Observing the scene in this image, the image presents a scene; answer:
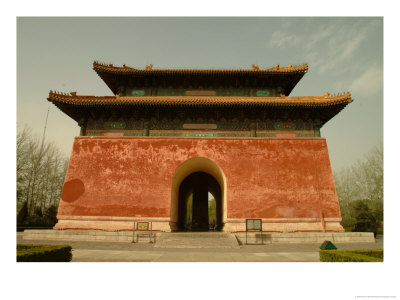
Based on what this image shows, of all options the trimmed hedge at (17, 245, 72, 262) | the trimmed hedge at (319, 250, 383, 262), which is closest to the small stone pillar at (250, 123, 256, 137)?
the trimmed hedge at (319, 250, 383, 262)

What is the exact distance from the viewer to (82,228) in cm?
1241

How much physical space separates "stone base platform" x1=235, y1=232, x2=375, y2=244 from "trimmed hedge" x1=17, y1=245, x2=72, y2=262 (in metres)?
7.64

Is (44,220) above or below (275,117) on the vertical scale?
below

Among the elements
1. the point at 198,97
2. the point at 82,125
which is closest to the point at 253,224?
the point at 198,97

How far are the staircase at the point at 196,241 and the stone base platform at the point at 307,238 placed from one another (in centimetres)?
98

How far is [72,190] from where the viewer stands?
13047 mm

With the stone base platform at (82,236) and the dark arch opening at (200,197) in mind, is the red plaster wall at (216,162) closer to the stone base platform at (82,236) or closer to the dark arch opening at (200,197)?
the stone base platform at (82,236)

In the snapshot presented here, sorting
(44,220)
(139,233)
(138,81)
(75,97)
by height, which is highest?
(138,81)

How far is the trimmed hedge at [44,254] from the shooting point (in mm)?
5205

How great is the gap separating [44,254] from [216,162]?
912 centimetres

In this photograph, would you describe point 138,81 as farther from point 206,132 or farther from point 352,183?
point 352,183

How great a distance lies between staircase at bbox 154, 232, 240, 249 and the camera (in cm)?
1041
